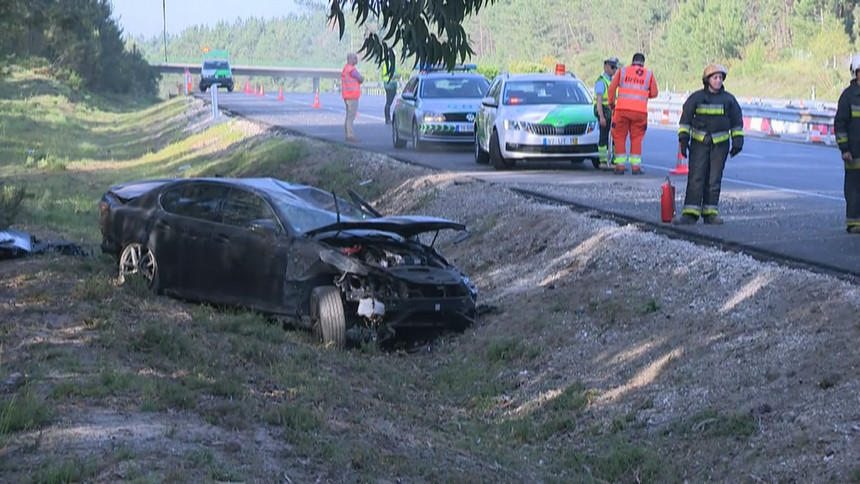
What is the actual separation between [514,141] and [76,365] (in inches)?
505

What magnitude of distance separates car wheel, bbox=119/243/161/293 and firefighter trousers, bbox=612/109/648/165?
797 centimetres

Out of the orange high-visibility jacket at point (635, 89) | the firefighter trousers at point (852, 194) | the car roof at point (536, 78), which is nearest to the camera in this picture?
the firefighter trousers at point (852, 194)

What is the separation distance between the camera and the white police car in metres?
20.2

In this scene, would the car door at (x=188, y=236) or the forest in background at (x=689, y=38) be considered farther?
the forest in background at (x=689, y=38)

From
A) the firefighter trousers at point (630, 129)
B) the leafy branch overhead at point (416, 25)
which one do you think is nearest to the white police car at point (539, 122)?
the firefighter trousers at point (630, 129)

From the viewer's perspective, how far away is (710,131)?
41.0 ft

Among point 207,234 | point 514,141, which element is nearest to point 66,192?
point 514,141

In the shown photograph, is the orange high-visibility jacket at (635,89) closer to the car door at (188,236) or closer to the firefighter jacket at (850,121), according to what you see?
the firefighter jacket at (850,121)

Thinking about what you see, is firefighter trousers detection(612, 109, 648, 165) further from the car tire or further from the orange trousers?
the car tire

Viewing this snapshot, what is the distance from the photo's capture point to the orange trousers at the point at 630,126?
17.8m

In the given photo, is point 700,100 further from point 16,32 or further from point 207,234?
point 16,32

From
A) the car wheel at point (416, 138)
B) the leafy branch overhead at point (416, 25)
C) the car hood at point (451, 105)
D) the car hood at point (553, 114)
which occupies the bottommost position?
the car wheel at point (416, 138)

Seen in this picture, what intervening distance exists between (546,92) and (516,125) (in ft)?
4.15

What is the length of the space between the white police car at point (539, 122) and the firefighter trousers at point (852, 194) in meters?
8.32
